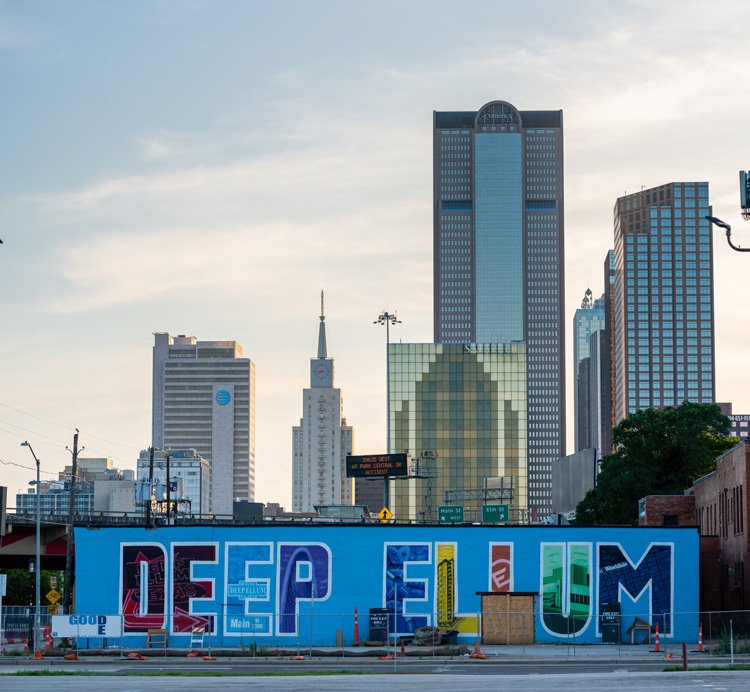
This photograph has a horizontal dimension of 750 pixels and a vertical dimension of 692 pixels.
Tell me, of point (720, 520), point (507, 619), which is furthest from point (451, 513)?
point (507, 619)

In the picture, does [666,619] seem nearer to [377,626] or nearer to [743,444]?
[743,444]

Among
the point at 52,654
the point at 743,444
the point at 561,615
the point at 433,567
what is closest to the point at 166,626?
the point at 52,654

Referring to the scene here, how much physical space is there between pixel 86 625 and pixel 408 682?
20.0m

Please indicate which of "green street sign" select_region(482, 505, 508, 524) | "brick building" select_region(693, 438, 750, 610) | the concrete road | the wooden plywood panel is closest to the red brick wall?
"brick building" select_region(693, 438, 750, 610)

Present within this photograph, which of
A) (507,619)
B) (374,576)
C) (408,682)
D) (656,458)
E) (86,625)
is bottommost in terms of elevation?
(507,619)

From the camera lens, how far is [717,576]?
77062 millimetres

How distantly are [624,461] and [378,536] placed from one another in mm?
39580

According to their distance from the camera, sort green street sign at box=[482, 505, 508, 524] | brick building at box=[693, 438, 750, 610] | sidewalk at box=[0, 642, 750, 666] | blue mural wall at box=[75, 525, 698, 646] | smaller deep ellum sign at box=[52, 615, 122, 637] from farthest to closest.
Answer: green street sign at box=[482, 505, 508, 524], brick building at box=[693, 438, 750, 610], blue mural wall at box=[75, 525, 698, 646], smaller deep ellum sign at box=[52, 615, 122, 637], sidewalk at box=[0, 642, 750, 666]

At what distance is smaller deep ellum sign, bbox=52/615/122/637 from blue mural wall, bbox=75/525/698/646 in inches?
307

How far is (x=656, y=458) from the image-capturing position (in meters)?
106

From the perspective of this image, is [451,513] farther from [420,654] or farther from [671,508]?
[420,654]

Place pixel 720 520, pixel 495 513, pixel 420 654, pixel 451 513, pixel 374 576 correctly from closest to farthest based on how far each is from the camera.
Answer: pixel 420 654 < pixel 374 576 < pixel 720 520 < pixel 495 513 < pixel 451 513

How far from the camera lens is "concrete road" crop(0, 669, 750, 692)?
138 feet

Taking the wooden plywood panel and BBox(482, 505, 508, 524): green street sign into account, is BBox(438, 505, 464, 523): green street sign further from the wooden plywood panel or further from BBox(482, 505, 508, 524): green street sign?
Answer: the wooden plywood panel
